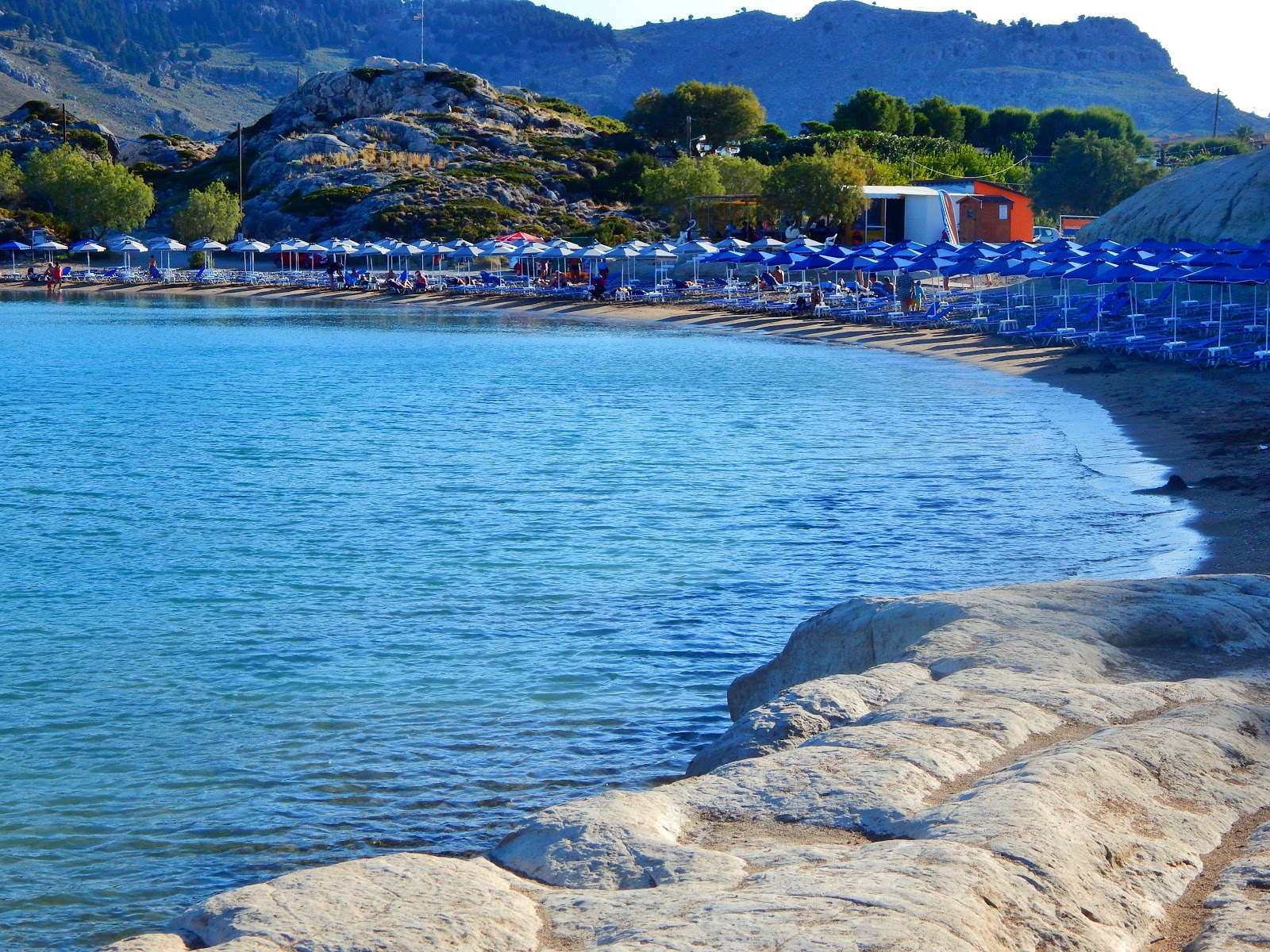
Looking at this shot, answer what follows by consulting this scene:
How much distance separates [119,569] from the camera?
1439 centimetres

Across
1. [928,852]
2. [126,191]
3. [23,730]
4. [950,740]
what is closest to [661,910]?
[928,852]

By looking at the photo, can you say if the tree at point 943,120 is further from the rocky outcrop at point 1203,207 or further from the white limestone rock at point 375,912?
the white limestone rock at point 375,912

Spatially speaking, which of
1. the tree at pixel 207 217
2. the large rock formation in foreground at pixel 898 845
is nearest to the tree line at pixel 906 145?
the tree at pixel 207 217

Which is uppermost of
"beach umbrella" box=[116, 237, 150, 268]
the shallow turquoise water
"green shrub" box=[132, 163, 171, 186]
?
"green shrub" box=[132, 163, 171, 186]

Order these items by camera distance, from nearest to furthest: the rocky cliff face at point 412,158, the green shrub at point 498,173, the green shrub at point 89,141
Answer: the rocky cliff face at point 412,158
the green shrub at point 498,173
the green shrub at point 89,141

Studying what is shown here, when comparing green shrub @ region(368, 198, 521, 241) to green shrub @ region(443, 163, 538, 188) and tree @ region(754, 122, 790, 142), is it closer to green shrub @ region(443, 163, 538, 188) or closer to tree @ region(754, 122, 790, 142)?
green shrub @ region(443, 163, 538, 188)

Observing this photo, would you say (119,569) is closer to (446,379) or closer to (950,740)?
(950,740)

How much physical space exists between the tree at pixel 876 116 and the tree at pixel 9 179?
5474 centimetres

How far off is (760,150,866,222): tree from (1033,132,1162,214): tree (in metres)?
36.6

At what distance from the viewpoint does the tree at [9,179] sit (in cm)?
8000

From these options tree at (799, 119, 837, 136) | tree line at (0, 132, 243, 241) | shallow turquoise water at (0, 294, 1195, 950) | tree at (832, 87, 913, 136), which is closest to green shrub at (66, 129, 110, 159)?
tree line at (0, 132, 243, 241)

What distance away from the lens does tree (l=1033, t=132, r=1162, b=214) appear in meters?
91.1

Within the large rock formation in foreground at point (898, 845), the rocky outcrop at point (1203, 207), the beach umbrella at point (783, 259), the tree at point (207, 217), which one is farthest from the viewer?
the tree at point (207, 217)

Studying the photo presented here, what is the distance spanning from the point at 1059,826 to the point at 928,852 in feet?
1.88
